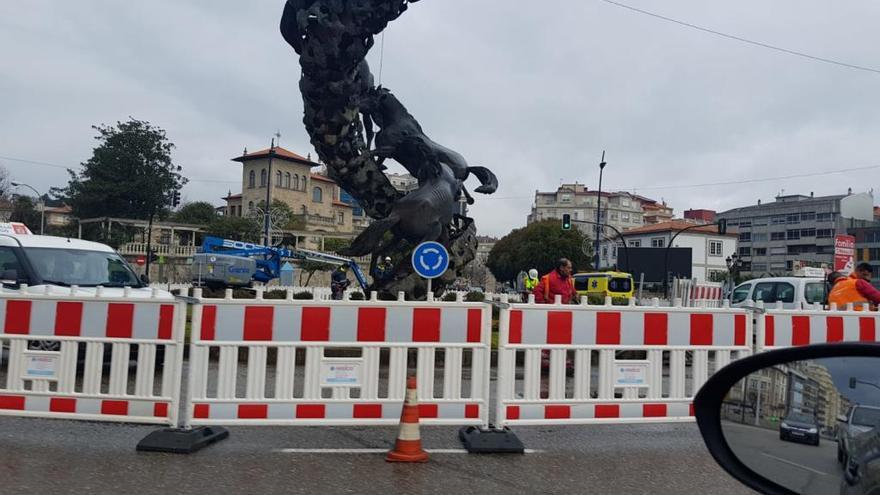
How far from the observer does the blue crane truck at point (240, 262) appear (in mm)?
36312

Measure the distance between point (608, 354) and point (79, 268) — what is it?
8802 mm

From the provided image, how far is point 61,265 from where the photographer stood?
11.0 m

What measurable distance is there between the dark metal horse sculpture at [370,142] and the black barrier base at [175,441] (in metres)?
9.85

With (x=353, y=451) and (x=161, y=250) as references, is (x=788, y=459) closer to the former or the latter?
(x=353, y=451)

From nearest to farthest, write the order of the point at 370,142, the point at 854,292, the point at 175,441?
the point at 175,441, the point at 854,292, the point at 370,142

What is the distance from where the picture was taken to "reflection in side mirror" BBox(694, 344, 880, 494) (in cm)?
158

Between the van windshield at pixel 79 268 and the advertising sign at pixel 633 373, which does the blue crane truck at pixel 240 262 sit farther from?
the advertising sign at pixel 633 373

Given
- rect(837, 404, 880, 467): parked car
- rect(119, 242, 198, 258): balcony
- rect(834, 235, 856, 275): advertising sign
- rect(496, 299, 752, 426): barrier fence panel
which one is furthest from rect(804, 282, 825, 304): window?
rect(119, 242, 198, 258): balcony

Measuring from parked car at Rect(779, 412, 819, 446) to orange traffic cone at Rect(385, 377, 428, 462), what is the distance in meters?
3.85

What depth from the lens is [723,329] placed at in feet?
21.0

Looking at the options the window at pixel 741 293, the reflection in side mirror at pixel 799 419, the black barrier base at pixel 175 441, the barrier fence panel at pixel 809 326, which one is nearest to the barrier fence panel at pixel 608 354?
the barrier fence panel at pixel 809 326

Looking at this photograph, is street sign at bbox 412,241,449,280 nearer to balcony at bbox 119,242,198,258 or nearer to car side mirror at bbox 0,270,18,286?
car side mirror at bbox 0,270,18,286

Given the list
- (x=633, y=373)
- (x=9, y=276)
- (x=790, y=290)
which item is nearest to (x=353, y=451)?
(x=633, y=373)

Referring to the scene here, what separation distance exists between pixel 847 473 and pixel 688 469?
4.23 meters
